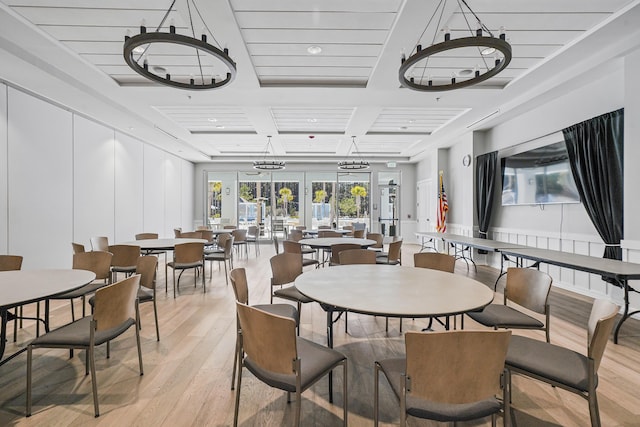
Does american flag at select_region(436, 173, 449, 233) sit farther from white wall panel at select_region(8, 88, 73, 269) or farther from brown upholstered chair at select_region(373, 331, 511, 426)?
white wall panel at select_region(8, 88, 73, 269)

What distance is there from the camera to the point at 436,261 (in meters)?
3.72

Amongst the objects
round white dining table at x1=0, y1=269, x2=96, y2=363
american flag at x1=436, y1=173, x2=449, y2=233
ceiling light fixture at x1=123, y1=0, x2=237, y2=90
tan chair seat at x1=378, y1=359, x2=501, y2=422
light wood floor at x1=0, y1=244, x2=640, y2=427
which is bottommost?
light wood floor at x1=0, y1=244, x2=640, y2=427

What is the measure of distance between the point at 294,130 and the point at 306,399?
7.14m

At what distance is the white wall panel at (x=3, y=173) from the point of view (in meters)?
4.64

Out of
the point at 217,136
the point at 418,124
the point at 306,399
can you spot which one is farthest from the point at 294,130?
the point at 306,399

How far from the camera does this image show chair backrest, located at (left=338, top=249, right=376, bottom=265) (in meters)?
3.83

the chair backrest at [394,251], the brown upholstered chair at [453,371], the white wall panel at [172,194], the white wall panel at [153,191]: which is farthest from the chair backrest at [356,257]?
the white wall panel at [172,194]

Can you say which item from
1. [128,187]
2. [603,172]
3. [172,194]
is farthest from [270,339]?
[172,194]

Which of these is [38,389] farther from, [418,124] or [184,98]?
[418,124]

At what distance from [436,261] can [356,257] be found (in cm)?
94

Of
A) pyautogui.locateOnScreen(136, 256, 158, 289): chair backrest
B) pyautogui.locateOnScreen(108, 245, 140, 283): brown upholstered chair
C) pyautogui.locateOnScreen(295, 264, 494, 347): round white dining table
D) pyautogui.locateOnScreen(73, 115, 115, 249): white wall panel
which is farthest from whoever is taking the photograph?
pyautogui.locateOnScreen(73, 115, 115, 249): white wall panel

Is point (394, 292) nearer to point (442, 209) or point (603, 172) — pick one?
point (603, 172)

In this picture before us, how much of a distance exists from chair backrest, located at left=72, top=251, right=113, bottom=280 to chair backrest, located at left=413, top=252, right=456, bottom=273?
141 inches

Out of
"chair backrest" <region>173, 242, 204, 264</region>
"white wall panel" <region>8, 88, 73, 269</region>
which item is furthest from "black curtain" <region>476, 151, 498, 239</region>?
"white wall panel" <region>8, 88, 73, 269</region>
